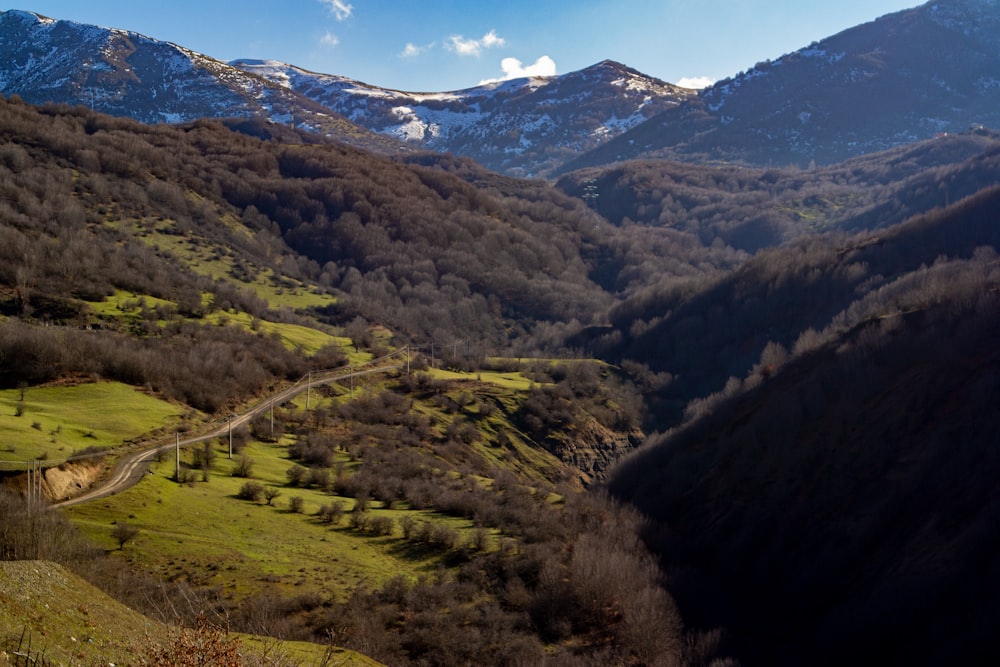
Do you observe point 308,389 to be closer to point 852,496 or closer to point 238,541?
point 238,541

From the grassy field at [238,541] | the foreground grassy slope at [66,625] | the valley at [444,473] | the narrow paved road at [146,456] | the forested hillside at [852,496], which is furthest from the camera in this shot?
the narrow paved road at [146,456]

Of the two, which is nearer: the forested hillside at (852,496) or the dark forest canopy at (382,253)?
the forested hillside at (852,496)

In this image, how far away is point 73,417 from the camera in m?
35.0

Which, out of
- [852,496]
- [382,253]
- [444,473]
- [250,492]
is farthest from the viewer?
[382,253]

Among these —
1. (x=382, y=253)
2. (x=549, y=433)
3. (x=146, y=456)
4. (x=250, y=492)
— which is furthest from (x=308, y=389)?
(x=382, y=253)

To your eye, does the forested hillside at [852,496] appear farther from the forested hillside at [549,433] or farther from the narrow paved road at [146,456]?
the narrow paved road at [146,456]

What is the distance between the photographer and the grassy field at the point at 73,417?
94.1ft

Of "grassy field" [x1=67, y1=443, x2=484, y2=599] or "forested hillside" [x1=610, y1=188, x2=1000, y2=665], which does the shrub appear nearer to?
"grassy field" [x1=67, y1=443, x2=484, y2=599]

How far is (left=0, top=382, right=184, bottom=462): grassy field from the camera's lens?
28.7m

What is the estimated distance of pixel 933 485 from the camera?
110 ft

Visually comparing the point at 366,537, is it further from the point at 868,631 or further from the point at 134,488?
the point at 868,631

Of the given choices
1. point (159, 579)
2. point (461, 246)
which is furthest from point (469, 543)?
point (461, 246)


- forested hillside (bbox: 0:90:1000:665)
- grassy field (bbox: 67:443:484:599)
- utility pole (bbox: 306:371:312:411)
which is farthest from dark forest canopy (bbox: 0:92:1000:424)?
grassy field (bbox: 67:443:484:599)

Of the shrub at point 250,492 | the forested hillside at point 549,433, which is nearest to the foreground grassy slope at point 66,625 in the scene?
the forested hillside at point 549,433
